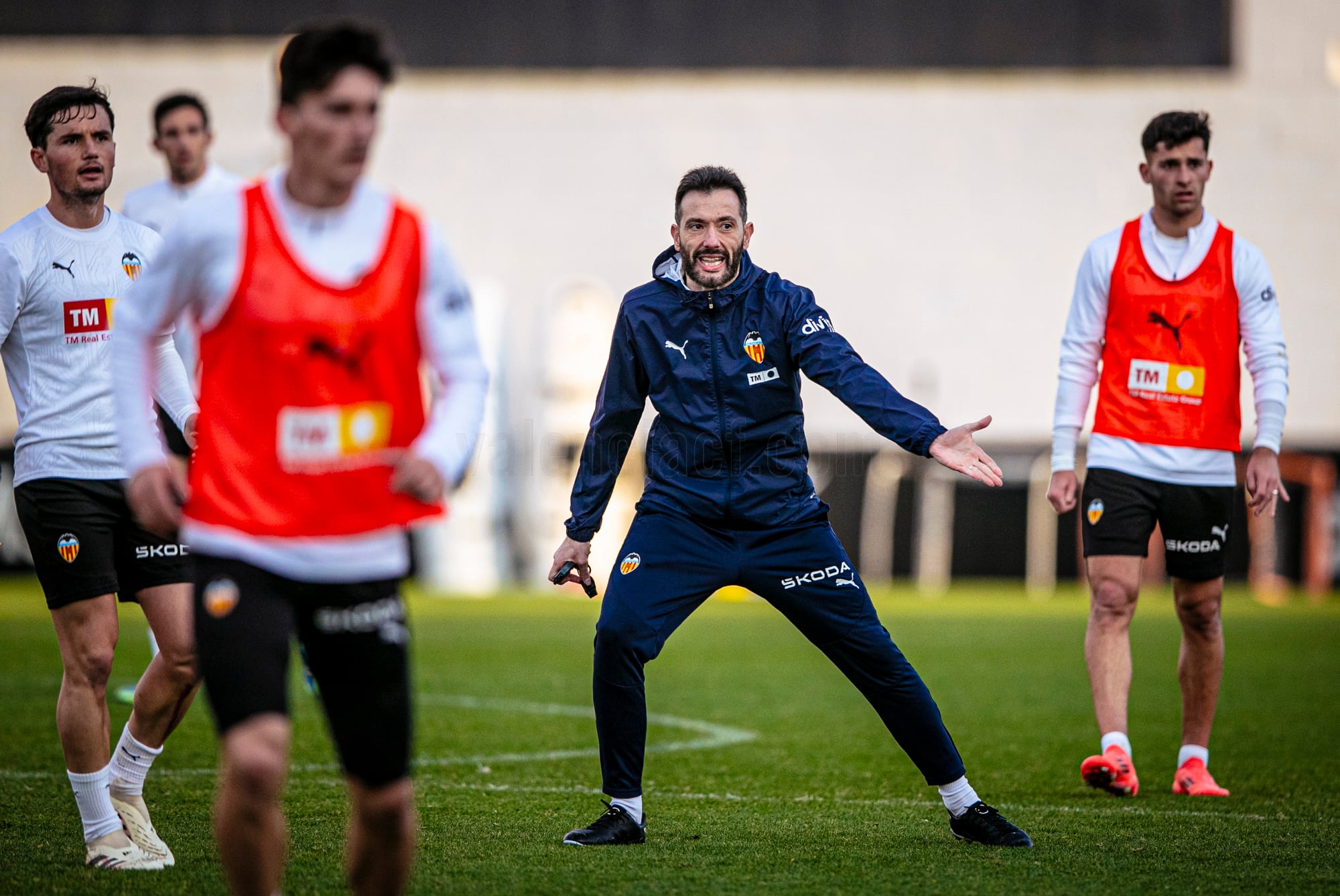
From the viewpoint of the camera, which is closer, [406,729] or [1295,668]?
[406,729]

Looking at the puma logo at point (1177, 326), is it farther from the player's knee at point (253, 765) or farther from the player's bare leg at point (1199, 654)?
the player's knee at point (253, 765)

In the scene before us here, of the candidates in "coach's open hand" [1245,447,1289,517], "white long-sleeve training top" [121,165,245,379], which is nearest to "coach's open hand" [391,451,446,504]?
"coach's open hand" [1245,447,1289,517]

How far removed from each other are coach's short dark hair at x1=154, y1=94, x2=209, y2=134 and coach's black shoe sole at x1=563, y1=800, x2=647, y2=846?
14.4 feet

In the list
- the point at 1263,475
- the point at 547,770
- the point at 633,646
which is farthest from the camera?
the point at 547,770

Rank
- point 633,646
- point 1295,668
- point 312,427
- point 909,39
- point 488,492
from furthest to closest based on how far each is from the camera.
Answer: point 909,39, point 488,492, point 1295,668, point 633,646, point 312,427

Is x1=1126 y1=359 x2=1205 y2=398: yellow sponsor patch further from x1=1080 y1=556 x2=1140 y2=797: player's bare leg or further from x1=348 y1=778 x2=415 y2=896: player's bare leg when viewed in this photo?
x1=348 y1=778 x2=415 y2=896: player's bare leg

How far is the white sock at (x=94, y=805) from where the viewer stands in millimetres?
4672

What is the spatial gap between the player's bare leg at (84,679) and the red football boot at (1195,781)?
160 inches

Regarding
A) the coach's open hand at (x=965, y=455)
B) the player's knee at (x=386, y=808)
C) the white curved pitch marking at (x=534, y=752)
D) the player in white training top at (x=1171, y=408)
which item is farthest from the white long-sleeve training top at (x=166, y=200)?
the player's knee at (x=386, y=808)

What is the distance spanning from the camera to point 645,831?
5121 mm

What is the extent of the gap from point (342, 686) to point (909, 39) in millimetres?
20779

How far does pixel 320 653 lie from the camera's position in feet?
10.9

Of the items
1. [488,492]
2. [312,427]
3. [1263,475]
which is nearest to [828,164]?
[488,492]

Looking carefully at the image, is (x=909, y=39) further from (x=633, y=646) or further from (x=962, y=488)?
(x=633, y=646)
